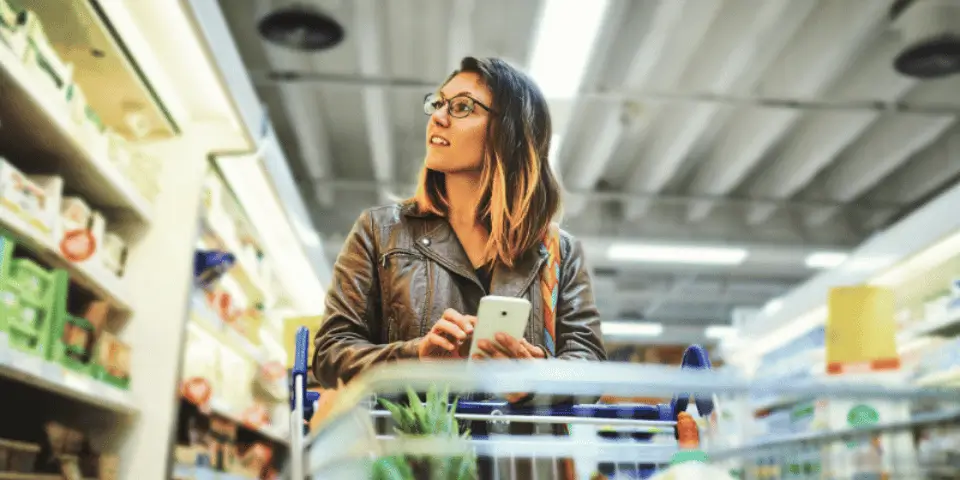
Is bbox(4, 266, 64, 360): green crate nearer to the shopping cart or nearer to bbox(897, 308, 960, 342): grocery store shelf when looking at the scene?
the shopping cart

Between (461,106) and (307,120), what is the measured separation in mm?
5406

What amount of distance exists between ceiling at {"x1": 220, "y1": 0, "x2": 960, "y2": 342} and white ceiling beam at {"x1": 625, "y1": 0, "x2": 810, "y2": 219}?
2 centimetres

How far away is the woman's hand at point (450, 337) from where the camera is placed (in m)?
1.20

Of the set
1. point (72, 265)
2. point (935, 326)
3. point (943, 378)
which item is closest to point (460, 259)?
point (72, 265)

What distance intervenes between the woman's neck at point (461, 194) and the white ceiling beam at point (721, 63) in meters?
3.95

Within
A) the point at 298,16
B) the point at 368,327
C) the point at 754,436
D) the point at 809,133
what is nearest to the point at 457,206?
the point at 368,327

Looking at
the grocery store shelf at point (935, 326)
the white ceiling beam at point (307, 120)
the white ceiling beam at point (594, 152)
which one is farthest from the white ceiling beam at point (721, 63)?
the white ceiling beam at point (307, 120)

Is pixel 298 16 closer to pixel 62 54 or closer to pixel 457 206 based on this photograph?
pixel 62 54

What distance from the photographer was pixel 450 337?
3.99 feet

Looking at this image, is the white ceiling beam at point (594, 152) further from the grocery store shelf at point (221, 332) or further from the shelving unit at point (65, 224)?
the shelving unit at point (65, 224)

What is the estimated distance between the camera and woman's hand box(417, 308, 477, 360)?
1.20m

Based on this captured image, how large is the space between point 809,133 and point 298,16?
15.4 feet

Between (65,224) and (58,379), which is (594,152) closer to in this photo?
(65,224)

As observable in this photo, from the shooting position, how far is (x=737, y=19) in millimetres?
5352
